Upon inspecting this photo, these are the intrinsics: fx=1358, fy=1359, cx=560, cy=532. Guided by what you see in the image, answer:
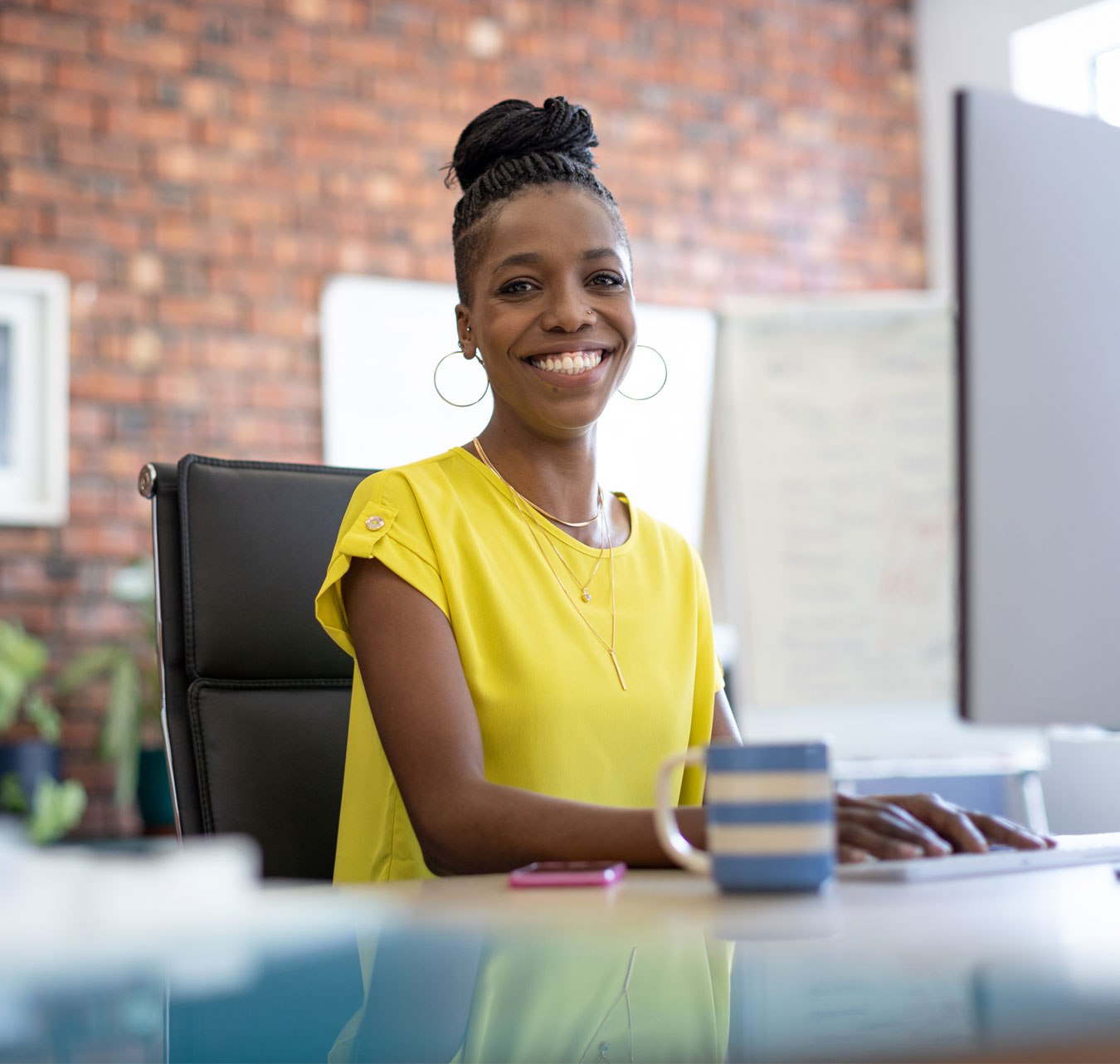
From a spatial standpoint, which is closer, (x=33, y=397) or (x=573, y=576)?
(x=573, y=576)

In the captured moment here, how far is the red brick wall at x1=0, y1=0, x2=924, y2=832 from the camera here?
373cm

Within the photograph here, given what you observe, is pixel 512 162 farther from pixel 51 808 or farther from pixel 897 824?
pixel 51 808

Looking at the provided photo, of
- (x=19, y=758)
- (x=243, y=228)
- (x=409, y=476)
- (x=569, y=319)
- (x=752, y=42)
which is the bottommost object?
(x=19, y=758)

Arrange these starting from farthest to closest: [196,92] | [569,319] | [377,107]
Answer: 1. [377,107]
2. [196,92]
3. [569,319]

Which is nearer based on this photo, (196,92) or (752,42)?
(196,92)

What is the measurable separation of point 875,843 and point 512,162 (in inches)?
35.8

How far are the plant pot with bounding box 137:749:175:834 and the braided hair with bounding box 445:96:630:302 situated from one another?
7.44ft

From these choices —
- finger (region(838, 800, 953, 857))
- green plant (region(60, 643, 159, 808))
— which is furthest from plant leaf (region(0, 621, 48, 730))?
finger (region(838, 800, 953, 857))

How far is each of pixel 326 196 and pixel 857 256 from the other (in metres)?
1.99

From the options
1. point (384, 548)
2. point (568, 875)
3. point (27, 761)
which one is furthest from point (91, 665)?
point (568, 875)

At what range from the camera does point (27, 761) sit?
3309 millimetres

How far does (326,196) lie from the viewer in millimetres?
4133

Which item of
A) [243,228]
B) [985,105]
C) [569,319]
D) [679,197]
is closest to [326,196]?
[243,228]

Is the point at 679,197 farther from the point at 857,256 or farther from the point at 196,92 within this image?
the point at 196,92
